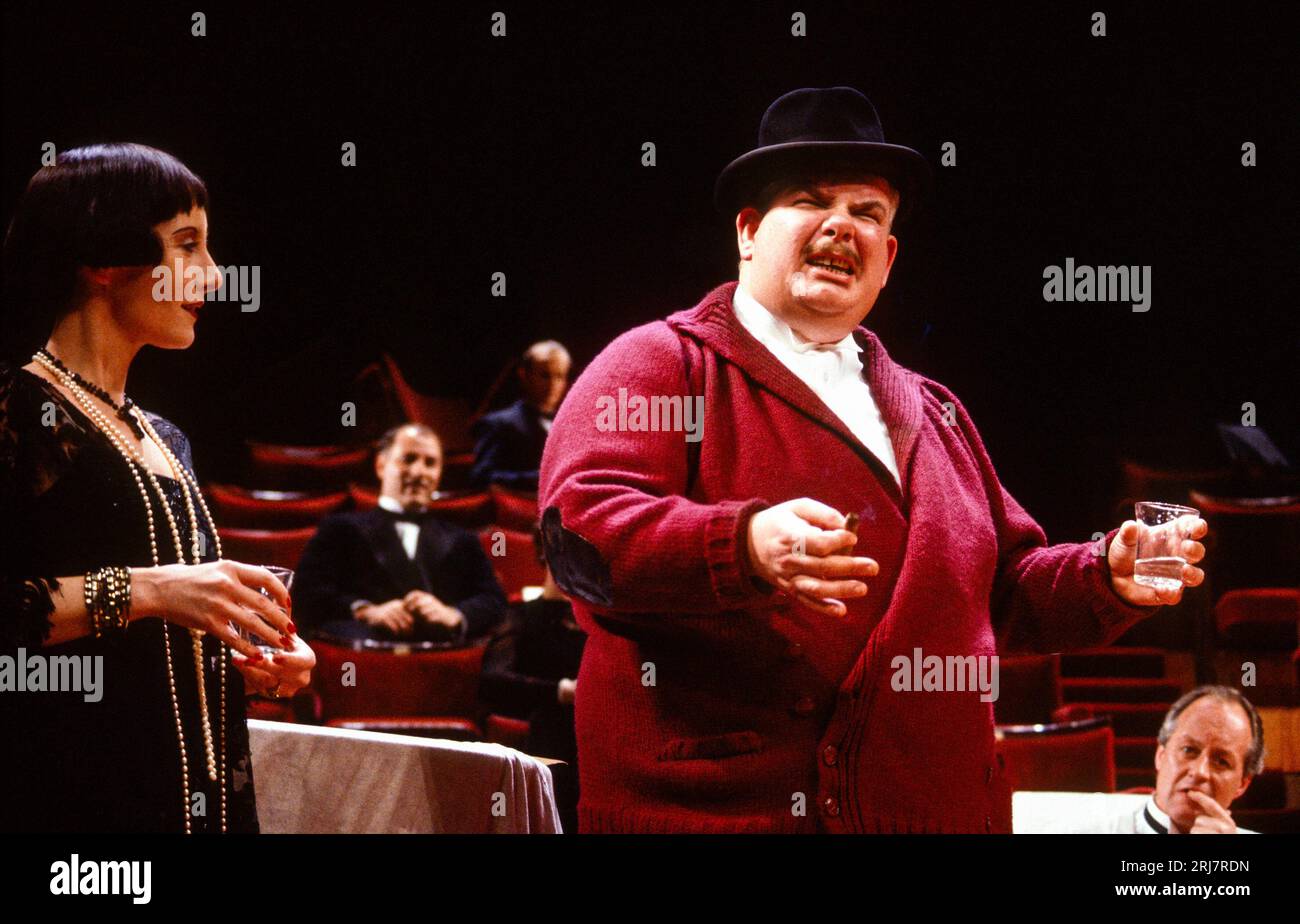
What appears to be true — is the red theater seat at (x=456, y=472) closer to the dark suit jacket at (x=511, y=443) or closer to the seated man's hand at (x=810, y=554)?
the dark suit jacket at (x=511, y=443)

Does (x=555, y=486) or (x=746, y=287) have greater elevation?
(x=746, y=287)

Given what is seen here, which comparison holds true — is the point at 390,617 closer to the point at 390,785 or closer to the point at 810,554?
the point at 390,785

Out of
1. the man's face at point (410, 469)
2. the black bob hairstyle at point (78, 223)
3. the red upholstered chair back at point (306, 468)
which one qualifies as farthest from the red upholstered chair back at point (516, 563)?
the black bob hairstyle at point (78, 223)

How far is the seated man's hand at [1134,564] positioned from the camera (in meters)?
1.53

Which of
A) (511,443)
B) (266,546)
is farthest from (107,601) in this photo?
(511,443)

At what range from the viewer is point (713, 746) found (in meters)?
1.48

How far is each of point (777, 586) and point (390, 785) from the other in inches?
33.1

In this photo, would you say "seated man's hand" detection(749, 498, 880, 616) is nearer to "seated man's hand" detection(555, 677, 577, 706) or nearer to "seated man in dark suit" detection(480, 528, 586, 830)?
"seated man in dark suit" detection(480, 528, 586, 830)

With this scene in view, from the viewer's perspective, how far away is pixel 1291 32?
7.93 ft

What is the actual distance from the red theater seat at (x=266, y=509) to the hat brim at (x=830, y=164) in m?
3.23

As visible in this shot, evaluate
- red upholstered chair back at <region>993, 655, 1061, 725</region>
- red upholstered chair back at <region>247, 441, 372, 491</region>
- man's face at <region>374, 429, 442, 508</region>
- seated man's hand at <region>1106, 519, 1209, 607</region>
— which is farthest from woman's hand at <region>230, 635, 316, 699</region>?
red upholstered chair back at <region>247, 441, 372, 491</region>
